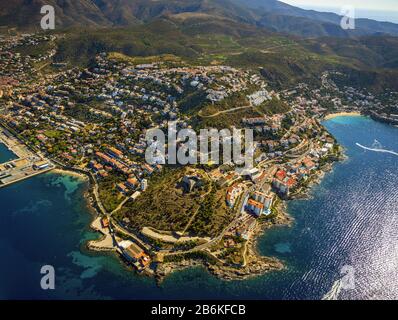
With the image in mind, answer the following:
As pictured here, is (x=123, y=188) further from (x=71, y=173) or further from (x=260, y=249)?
(x=260, y=249)

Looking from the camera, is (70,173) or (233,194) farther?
(70,173)

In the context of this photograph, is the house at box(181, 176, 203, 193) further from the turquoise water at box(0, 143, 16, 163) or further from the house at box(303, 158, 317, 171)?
the turquoise water at box(0, 143, 16, 163)

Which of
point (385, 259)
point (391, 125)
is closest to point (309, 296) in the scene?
point (385, 259)

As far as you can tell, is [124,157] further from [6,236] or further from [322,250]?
[322,250]

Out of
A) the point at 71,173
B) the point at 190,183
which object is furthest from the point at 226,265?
the point at 71,173

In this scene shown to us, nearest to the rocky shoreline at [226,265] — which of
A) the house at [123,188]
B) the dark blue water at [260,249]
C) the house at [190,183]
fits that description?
the dark blue water at [260,249]
